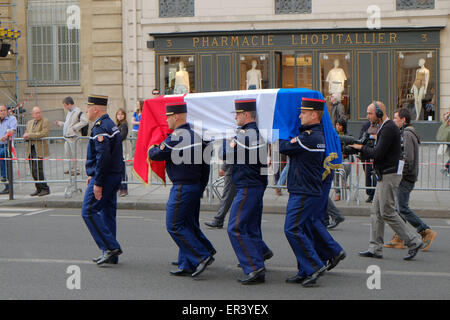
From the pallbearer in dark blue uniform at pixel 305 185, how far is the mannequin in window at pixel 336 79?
15676 millimetres

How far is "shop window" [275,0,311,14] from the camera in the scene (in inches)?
883

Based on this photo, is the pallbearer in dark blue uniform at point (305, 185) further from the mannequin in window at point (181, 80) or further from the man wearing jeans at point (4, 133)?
the mannequin in window at point (181, 80)

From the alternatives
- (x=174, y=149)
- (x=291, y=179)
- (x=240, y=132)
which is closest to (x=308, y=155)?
→ (x=291, y=179)

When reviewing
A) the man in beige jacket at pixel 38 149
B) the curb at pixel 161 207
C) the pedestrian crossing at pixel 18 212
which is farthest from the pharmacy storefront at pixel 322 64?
the pedestrian crossing at pixel 18 212

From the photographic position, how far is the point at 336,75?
22.4 meters

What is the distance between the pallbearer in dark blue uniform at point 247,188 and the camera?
7.00m

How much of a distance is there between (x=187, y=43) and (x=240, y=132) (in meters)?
16.3

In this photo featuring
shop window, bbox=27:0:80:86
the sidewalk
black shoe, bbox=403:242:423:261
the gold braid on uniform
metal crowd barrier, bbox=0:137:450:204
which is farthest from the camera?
shop window, bbox=27:0:80:86

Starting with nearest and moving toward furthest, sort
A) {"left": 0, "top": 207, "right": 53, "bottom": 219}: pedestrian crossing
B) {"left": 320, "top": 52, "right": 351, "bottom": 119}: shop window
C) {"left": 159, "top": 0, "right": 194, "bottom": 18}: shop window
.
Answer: {"left": 0, "top": 207, "right": 53, "bottom": 219}: pedestrian crossing < {"left": 320, "top": 52, "right": 351, "bottom": 119}: shop window < {"left": 159, "top": 0, "right": 194, "bottom": 18}: shop window

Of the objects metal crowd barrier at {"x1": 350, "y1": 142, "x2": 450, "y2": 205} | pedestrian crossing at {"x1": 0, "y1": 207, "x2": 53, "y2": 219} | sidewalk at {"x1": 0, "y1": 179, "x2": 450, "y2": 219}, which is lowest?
pedestrian crossing at {"x1": 0, "y1": 207, "x2": 53, "y2": 219}

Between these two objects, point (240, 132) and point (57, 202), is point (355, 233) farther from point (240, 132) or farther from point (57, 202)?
point (57, 202)

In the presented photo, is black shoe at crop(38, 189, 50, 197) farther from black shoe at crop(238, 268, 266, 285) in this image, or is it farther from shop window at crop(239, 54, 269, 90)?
shop window at crop(239, 54, 269, 90)

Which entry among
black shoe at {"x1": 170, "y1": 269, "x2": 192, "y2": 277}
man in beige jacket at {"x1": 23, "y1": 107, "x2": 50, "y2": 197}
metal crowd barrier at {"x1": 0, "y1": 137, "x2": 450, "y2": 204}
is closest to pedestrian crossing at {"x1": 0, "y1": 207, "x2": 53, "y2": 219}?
metal crowd barrier at {"x1": 0, "y1": 137, "x2": 450, "y2": 204}

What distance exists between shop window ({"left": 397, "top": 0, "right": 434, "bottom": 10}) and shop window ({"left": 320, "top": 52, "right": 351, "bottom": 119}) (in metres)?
2.37
